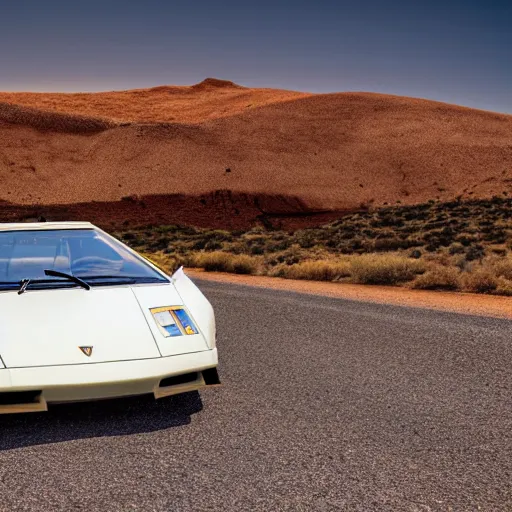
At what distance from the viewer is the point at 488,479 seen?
12.8ft

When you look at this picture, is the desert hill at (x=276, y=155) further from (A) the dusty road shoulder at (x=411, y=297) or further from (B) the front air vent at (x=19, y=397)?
(B) the front air vent at (x=19, y=397)

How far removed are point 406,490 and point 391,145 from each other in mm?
72316

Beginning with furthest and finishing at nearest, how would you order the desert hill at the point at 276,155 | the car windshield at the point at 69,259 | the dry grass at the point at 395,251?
the desert hill at the point at 276,155, the dry grass at the point at 395,251, the car windshield at the point at 69,259

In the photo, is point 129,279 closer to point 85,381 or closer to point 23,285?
point 23,285

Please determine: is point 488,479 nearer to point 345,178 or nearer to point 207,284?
point 207,284

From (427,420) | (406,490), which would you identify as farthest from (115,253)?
(406,490)

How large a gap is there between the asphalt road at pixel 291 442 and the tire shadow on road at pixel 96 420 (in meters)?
0.01

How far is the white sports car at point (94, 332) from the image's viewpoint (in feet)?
14.6

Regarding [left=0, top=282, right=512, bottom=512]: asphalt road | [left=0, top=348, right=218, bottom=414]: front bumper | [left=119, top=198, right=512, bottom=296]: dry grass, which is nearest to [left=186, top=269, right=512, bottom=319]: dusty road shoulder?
[left=119, top=198, right=512, bottom=296]: dry grass

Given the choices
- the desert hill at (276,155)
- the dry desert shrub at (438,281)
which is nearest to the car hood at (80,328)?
the dry desert shrub at (438,281)

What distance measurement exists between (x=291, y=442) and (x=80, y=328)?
1556mm

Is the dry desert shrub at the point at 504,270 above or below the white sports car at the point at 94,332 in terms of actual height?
below

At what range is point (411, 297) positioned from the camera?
46.3 feet

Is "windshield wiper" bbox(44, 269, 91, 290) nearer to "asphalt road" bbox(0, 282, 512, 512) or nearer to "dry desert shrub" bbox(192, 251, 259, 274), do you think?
"asphalt road" bbox(0, 282, 512, 512)
